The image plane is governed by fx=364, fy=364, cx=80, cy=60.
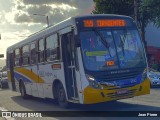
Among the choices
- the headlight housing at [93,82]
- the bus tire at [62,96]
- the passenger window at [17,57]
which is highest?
the passenger window at [17,57]

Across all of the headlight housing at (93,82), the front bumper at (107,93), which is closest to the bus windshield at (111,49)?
the headlight housing at (93,82)

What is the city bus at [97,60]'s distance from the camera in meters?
11.8

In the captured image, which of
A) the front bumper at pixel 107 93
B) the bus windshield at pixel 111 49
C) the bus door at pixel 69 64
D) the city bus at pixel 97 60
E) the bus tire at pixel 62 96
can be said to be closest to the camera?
the front bumper at pixel 107 93

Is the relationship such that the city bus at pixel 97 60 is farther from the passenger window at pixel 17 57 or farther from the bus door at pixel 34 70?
the passenger window at pixel 17 57

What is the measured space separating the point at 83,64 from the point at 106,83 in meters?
0.97

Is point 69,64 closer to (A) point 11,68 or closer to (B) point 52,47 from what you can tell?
(B) point 52,47

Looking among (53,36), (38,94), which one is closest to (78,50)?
(53,36)

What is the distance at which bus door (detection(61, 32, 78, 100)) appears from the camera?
1253 centimetres

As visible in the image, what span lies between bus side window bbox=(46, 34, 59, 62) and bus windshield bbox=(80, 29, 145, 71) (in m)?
2.08

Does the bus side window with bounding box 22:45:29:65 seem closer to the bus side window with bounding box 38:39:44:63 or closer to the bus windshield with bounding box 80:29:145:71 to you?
the bus side window with bounding box 38:39:44:63

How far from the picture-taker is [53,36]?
14.3 metres

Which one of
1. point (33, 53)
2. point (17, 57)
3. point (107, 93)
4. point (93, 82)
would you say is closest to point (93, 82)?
point (93, 82)

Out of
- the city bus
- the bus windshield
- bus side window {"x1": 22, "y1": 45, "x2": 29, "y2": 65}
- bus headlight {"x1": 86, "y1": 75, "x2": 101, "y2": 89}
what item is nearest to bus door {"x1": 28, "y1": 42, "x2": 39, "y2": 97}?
bus side window {"x1": 22, "y1": 45, "x2": 29, "y2": 65}

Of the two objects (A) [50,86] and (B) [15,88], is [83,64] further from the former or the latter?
(B) [15,88]
